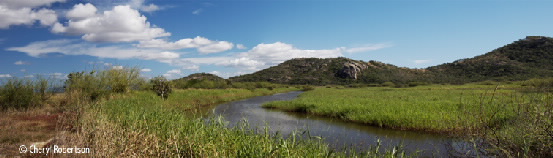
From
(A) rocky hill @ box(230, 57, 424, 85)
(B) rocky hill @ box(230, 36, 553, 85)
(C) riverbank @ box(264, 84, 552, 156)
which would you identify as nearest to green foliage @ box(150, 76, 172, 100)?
(C) riverbank @ box(264, 84, 552, 156)

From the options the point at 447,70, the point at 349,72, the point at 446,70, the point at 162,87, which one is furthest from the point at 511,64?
the point at 162,87

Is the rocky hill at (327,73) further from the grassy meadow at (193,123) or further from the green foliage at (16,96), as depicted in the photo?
the green foliage at (16,96)

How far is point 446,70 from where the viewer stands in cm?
8906

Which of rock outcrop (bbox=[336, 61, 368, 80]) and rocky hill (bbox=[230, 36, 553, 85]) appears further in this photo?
rock outcrop (bbox=[336, 61, 368, 80])

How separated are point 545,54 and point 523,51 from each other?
7441mm

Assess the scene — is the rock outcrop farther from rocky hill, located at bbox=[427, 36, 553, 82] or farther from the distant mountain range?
rocky hill, located at bbox=[427, 36, 553, 82]

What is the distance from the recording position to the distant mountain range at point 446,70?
6844 centimetres

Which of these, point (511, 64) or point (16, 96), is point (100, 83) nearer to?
point (16, 96)

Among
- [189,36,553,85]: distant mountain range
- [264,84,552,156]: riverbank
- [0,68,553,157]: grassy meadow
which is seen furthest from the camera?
[189,36,553,85]: distant mountain range

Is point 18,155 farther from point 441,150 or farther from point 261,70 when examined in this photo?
point 261,70

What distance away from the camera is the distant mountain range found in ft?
225

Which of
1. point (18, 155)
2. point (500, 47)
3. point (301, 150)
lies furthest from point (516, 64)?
point (18, 155)

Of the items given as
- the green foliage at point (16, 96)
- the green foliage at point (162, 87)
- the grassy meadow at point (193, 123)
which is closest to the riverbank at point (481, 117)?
the grassy meadow at point (193, 123)

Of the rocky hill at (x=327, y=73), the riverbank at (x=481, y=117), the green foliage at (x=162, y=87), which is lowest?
the riverbank at (x=481, y=117)
